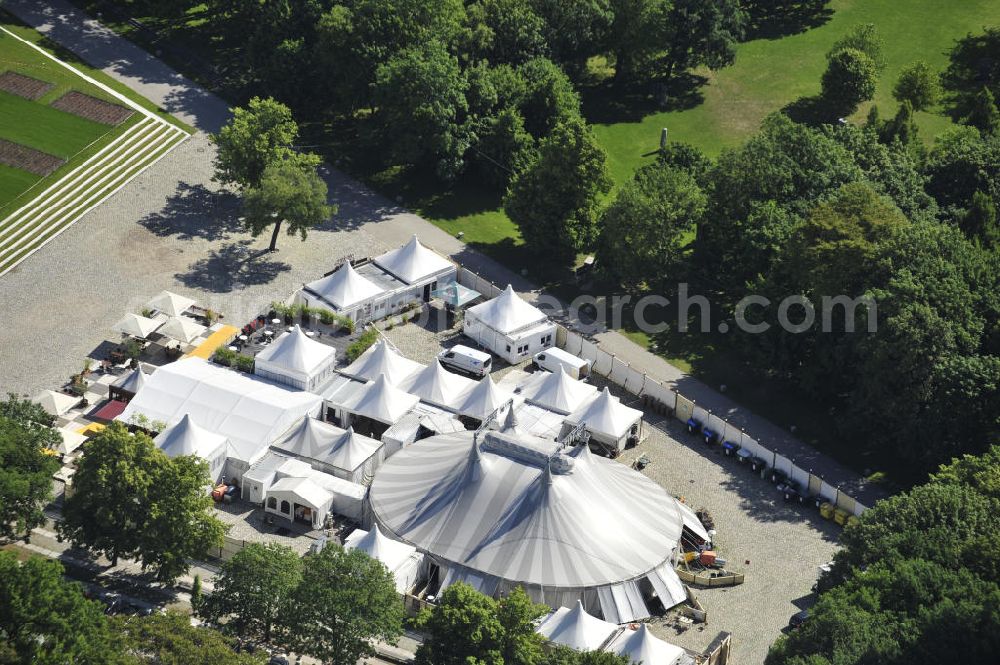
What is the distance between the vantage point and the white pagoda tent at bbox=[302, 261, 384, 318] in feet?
349

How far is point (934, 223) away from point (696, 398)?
848 inches

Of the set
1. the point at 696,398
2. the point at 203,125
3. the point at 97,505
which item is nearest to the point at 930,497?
the point at 696,398

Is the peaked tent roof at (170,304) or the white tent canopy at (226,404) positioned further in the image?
the peaked tent roof at (170,304)

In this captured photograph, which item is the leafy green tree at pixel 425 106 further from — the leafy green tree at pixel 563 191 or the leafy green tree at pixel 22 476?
the leafy green tree at pixel 22 476

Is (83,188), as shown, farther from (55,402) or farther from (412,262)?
(55,402)

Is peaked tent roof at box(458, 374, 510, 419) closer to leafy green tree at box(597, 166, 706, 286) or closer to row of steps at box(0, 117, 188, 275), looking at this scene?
leafy green tree at box(597, 166, 706, 286)

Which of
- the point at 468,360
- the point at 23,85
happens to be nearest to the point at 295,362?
the point at 468,360

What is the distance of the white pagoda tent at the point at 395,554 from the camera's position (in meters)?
82.2

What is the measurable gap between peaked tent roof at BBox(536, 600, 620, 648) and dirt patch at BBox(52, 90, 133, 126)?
66.4 meters

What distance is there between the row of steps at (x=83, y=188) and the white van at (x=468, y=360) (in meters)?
32.5

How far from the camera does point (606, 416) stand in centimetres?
9606

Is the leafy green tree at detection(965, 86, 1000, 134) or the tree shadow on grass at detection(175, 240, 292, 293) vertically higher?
the leafy green tree at detection(965, 86, 1000, 134)

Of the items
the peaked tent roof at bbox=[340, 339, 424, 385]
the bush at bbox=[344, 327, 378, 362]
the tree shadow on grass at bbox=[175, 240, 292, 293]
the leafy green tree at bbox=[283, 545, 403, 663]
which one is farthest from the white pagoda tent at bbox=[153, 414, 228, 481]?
the tree shadow on grass at bbox=[175, 240, 292, 293]

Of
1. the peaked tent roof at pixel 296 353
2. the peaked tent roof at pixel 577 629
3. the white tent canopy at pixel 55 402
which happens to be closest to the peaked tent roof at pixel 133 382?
the white tent canopy at pixel 55 402
